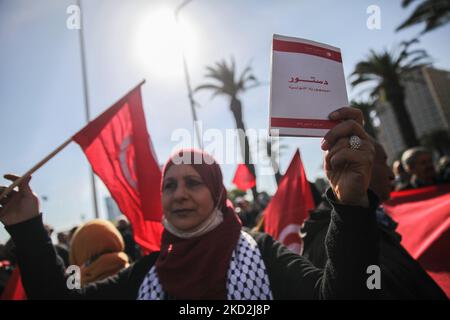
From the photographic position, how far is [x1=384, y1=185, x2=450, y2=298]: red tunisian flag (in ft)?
8.89

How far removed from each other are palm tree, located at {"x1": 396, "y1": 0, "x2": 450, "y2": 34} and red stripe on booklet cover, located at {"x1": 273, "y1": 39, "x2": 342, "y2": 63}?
12.8 meters

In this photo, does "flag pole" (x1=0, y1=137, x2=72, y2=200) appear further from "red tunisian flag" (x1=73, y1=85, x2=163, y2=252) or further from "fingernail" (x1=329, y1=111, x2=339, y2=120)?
"fingernail" (x1=329, y1=111, x2=339, y2=120)

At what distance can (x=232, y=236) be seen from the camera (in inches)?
70.6

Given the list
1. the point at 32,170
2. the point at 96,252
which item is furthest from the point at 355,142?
the point at 96,252

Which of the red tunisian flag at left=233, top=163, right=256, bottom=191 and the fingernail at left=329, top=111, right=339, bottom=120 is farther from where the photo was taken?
the red tunisian flag at left=233, top=163, right=256, bottom=191

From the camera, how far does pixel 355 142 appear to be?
1.12 m

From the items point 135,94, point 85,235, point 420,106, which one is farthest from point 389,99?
point 420,106

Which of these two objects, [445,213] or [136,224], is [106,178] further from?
[445,213]

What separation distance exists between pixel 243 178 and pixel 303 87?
265 inches

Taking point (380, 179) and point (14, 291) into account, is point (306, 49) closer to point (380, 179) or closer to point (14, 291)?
point (380, 179)

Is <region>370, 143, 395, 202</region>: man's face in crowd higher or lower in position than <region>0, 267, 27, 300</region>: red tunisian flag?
higher

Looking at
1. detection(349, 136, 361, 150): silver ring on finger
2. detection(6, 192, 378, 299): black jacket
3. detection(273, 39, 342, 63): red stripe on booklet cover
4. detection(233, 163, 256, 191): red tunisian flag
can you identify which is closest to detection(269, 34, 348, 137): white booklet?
detection(273, 39, 342, 63): red stripe on booklet cover

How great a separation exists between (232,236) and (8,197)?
3.93 feet

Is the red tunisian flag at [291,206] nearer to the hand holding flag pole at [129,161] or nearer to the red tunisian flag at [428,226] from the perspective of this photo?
the red tunisian flag at [428,226]
